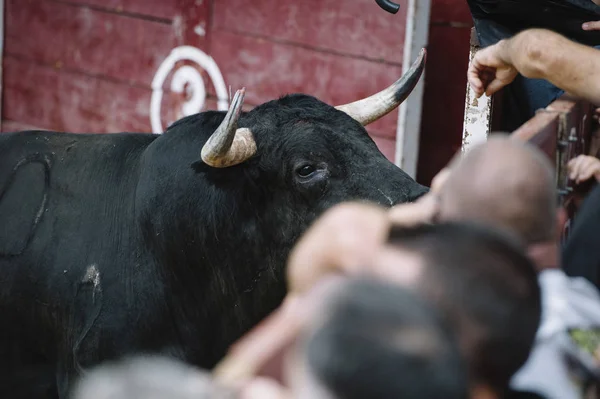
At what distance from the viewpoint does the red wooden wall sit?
5238 millimetres

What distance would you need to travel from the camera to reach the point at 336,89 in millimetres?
5422

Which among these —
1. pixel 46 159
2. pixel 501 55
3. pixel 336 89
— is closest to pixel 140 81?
pixel 336 89

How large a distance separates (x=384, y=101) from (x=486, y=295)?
2.39 meters

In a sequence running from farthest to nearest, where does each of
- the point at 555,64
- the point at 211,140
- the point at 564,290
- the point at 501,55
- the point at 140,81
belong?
1. the point at 140,81
2. the point at 211,140
3. the point at 501,55
4. the point at 555,64
5. the point at 564,290

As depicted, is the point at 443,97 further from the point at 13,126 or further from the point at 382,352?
the point at 382,352

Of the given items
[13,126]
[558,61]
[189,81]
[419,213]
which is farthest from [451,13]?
[419,213]

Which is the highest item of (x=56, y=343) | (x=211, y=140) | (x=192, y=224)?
(x=211, y=140)

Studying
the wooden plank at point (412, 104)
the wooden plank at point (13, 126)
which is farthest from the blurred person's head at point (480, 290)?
the wooden plank at point (13, 126)

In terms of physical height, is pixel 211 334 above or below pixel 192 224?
below

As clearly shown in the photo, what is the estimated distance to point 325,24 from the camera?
5.43 m

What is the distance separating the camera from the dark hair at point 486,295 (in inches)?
52.7

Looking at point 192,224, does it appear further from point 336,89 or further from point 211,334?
point 336,89

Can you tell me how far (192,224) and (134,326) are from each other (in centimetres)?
36

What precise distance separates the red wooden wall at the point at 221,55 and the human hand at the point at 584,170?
2549 millimetres
